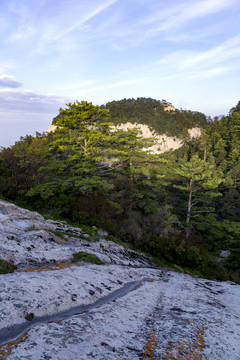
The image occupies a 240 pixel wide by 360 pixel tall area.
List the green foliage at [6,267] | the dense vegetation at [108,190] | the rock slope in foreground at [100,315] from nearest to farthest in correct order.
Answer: the rock slope in foreground at [100,315], the green foliage at [6,267], the dense vegetation at [108,190]

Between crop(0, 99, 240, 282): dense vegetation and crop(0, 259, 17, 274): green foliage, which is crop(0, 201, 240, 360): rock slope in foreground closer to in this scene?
crop(0, 259, 17, 274): green foliage

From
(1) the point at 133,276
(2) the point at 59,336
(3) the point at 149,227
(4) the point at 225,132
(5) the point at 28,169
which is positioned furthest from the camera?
(4) the point at 225,132

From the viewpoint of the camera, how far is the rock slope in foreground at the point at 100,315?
247 centimetres

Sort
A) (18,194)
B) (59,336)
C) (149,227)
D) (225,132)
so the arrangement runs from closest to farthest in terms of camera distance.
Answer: (59,336)
(149,227)
(18,194)
(225,132)

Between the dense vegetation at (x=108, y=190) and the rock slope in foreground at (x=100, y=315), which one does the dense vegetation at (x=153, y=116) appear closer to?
the dense vegetation at (x=108, y=190)

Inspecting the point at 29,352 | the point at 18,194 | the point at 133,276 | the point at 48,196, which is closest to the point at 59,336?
the point at 29,352

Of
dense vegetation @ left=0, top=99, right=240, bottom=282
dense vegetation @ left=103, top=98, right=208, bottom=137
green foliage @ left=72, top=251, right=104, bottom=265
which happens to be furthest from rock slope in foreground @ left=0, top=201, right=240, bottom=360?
dense vegetation @ left=103, top=98, right=208, bottom=137

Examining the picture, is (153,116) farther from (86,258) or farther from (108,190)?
(86,258)

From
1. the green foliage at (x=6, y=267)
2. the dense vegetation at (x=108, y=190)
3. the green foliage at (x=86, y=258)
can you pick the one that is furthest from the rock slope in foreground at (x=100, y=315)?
the dense vegetation at (x=108, y=190)

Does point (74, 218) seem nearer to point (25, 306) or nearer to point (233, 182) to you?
point (25, 306)

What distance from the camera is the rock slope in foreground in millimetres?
2467

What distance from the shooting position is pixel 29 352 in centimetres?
219

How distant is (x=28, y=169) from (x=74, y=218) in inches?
694

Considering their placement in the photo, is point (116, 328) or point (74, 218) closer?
point (116, 328)
